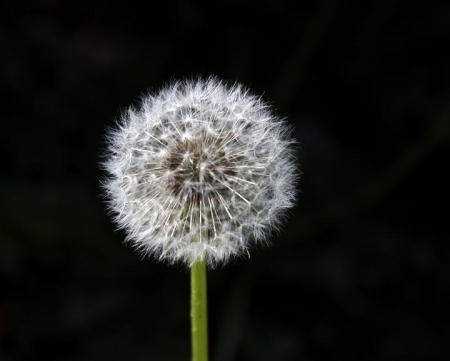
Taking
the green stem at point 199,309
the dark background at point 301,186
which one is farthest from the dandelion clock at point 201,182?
the dark background at point 301,186

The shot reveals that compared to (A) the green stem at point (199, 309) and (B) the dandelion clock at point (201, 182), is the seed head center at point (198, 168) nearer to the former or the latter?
(B) the dandelion clock at point (201, 182)

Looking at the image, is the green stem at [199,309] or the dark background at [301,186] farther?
the dark background at [301,186]

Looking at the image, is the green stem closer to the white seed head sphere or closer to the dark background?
the white seed head sphere

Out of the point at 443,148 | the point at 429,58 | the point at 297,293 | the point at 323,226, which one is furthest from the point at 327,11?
the point at 297,293

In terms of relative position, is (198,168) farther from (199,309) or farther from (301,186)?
(301,186)

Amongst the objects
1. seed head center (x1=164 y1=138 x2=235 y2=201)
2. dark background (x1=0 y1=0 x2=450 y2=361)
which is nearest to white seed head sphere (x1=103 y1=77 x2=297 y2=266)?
seed head center (x1=164 y1=138 x2=235 y2=201)

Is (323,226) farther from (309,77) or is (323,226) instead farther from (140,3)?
(140,3)

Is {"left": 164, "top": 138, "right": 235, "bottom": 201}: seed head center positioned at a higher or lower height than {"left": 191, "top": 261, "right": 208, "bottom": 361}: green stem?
higher
